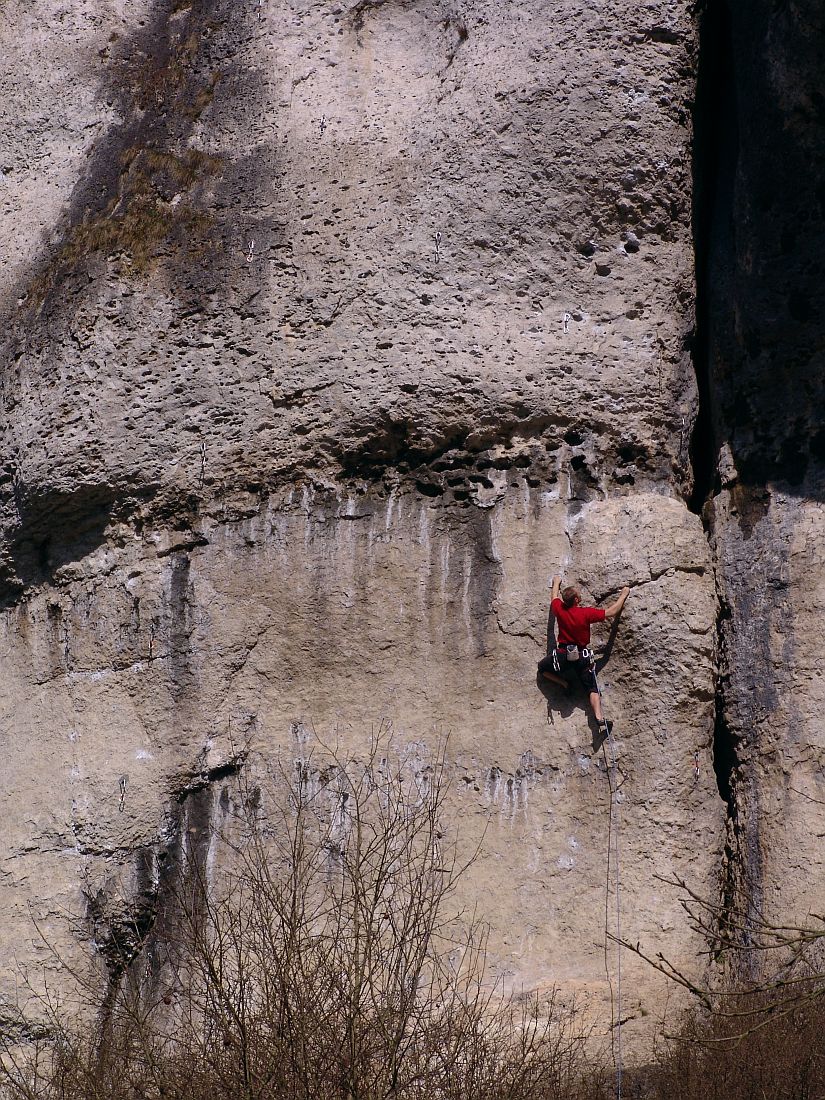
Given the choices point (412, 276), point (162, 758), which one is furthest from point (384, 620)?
point (412, 276)

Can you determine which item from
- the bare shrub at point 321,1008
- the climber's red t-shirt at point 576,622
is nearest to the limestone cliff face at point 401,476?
the climber's red t-shirt at point 576,622

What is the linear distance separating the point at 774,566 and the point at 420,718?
2132 mm

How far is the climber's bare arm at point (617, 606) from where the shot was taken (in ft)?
24.4

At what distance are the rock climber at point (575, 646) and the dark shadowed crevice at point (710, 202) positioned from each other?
3.83 ft

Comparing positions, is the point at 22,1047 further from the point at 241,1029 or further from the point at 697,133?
the point at 697,133

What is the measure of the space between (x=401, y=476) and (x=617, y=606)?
4.78 ft

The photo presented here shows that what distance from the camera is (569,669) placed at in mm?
7477

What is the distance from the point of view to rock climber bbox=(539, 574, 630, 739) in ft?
24.2

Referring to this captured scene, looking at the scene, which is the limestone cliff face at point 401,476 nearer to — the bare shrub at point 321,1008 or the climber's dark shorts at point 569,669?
the climber's dark shorts at point 569,669

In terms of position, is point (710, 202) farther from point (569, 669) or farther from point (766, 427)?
point (569, 669)

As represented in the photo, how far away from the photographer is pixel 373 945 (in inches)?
229

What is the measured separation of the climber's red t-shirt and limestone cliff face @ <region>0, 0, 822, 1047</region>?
0.69 ft

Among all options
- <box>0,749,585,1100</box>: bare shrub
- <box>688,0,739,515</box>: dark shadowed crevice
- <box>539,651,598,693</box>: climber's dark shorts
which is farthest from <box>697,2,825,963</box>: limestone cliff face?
<box>0,749,585,1100</box>: bare shrub

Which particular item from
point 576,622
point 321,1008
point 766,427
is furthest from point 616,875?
point 766,427
